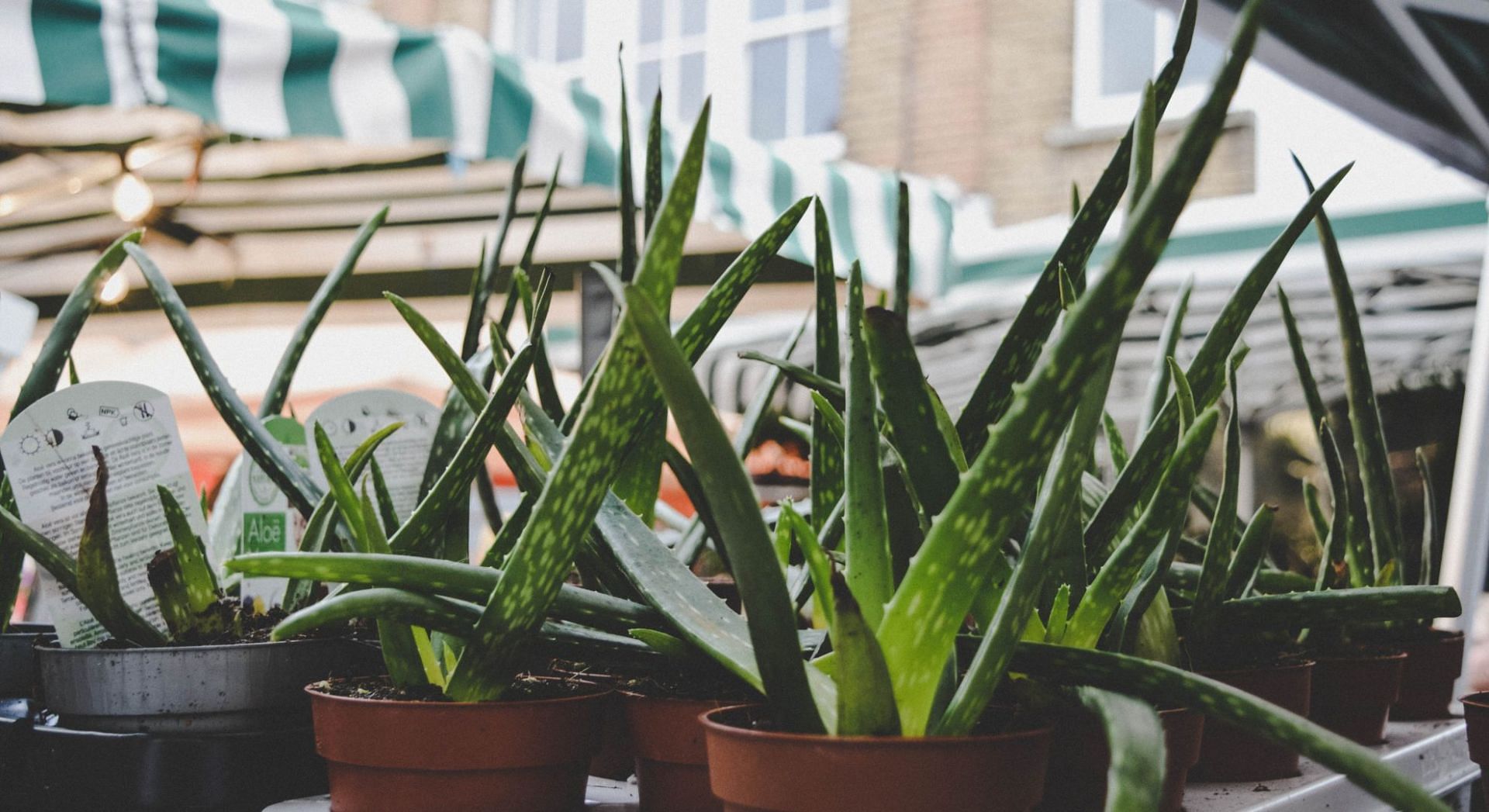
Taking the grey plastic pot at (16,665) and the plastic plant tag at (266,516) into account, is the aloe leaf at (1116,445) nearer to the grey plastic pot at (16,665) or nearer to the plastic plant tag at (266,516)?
the plastic plant tag at (266,516)

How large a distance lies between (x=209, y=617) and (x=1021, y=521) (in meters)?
0.41

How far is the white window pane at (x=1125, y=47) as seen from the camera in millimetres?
3953

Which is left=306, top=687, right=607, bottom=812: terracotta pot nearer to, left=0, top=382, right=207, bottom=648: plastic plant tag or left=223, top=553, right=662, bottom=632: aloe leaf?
left=223, top=553, right=662, bottom=632: aloe leaf

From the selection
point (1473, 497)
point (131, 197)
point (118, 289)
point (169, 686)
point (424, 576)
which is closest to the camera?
point (424, 576)

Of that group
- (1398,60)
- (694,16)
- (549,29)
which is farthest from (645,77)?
(1398,60)

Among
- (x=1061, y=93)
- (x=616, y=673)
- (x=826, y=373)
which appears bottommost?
(x=616, y=673)

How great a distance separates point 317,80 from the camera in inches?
63.2

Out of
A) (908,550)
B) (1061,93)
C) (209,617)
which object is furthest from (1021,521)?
(1061,93)

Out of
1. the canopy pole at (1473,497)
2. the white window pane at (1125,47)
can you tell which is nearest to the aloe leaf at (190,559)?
the canopy pole at (1473,497)

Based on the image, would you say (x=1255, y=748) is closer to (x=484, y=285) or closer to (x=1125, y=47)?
(x=484, y=285)

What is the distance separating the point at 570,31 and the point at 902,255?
5.04 metres

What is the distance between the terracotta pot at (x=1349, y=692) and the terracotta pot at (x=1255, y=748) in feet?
0.40

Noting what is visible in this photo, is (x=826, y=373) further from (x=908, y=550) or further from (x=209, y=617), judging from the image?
(x=209, y=617)

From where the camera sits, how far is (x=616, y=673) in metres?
0.56
